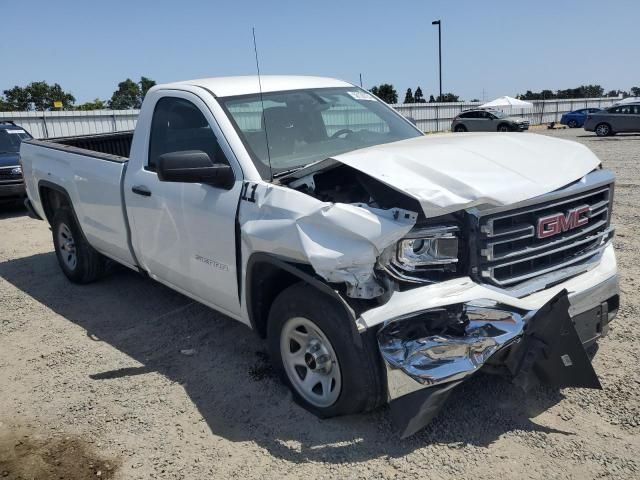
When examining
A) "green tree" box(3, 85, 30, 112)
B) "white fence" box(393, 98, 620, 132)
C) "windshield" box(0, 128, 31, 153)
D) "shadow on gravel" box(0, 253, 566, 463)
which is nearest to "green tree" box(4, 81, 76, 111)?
"green tree" box(3, 85, 30, 112)

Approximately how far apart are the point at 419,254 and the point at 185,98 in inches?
89.4

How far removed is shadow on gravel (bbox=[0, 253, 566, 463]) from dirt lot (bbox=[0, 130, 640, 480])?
0.4 inches

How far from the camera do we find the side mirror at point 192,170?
3.34 meters

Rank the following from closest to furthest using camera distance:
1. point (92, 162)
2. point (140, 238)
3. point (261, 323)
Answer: point (261, 323), point (140, 238), point (92, 162)

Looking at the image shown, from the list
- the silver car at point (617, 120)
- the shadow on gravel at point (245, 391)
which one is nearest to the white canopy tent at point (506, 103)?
the silver car at point (617, 120)

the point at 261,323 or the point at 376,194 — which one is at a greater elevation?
the point at 376,194

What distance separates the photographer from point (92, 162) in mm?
5234

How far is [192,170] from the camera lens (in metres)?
3.40

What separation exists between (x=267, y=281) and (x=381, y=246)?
3.18 ft

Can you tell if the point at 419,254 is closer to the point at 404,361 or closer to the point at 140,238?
the point at 404,361

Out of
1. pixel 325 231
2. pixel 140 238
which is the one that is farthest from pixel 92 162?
pixel 325 231

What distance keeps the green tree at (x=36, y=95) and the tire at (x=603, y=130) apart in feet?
149

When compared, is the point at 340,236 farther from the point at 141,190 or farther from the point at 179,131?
the point at 141,190

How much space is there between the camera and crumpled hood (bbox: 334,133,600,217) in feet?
9.22
